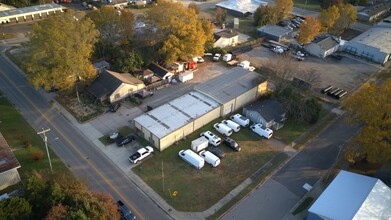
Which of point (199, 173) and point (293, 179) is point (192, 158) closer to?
point (199, 173)

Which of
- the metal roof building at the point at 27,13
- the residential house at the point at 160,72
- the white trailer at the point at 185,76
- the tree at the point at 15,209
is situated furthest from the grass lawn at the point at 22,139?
the metal roof building at the point at 27,13

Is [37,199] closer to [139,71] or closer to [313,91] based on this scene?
[139,71]

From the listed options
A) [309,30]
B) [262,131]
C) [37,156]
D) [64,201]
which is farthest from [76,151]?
[309,30]

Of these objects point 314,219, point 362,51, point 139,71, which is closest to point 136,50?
point 139,71

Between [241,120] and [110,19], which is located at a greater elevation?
[110,19]

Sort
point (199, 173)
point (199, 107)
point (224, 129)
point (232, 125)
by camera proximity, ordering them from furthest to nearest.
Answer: point (199, 107) < point (232, 125) < point (224, 129) < point (199, 173)

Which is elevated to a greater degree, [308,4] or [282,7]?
[282,7]

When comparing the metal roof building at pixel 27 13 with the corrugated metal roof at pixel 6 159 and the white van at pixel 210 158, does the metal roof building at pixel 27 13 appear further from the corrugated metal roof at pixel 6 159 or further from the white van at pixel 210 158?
the white van at pixel 210 158
